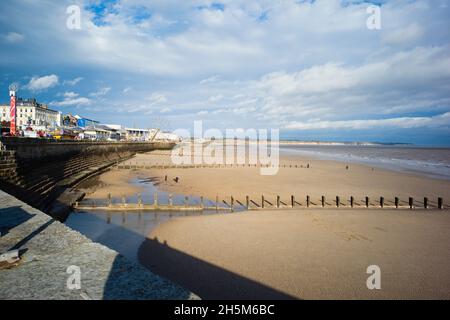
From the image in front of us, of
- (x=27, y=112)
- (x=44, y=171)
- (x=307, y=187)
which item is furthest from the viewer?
(x=27, y=112)

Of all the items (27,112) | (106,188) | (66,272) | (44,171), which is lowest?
(106,188)

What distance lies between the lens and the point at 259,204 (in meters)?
21.6

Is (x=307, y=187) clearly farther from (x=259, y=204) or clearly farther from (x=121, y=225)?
(x=121, y=225)

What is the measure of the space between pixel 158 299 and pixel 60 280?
2.23 m

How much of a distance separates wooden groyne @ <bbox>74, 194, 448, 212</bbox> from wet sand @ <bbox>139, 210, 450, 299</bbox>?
2617 millimetres

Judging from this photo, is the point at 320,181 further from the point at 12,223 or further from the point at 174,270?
the point at 12,223

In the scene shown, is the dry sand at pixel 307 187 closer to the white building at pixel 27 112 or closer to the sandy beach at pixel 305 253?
the sandy beach at pixel 305 253

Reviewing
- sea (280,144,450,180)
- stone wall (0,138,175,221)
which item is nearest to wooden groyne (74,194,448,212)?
stone wall (0,138,175,221)

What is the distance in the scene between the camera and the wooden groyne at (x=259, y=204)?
746 inches

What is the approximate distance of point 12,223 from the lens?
29.2 feet

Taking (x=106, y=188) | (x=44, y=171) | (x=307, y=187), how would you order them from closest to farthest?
1. (x=44, y=171)
2. (x=106, y=188)
3. (x=307, y=187)

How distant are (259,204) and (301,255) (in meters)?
9.95

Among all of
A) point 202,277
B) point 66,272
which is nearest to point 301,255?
point 202,277
